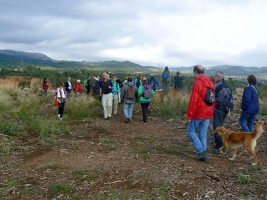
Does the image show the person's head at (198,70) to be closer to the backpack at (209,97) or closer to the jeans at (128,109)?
the backpack at (209,97)

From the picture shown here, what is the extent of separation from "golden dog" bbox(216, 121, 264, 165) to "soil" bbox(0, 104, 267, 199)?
0.28 meters

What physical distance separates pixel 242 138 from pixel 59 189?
11.6 ft

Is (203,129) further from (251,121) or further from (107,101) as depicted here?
(107,101)

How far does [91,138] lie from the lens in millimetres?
8641

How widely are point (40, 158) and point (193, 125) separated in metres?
3.21

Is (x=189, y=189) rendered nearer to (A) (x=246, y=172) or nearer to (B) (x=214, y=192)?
(B) (x=214, y=192)

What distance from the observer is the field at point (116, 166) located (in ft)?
15.2

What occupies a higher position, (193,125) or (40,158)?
(193,125)

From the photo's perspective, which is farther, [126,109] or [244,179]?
[126,109]

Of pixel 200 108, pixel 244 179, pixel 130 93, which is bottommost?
pixel 244 179

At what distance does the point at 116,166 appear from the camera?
5.76m

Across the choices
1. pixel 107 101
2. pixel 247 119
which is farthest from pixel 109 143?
pixel 107 101

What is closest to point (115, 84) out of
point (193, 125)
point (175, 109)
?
point (175, 109)

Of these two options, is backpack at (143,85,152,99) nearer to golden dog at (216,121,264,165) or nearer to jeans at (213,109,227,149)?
jeans at (213,109,227,149)
